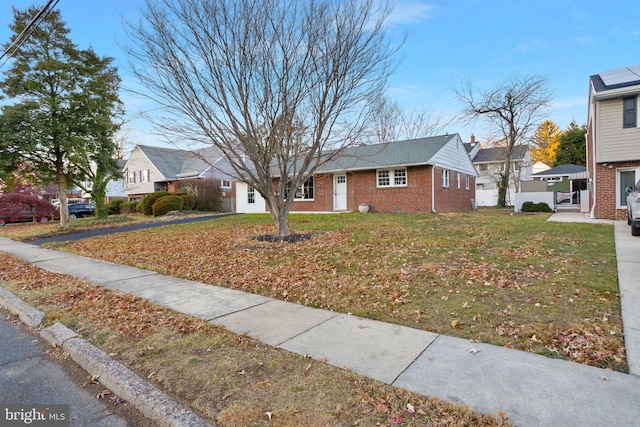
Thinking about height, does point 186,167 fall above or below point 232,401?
above

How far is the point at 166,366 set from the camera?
3209 mm

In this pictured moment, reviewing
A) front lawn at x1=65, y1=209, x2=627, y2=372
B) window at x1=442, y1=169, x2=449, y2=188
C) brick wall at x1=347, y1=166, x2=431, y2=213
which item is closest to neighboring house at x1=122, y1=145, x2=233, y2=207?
brick wall at x1=347, y1=166, x2=431, y2=213

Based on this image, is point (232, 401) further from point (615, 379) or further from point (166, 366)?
point (615, 379)

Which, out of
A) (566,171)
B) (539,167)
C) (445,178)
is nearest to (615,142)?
(445,178)

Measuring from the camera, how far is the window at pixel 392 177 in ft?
63.5

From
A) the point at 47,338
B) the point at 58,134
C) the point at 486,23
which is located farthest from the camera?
the point at 58,134

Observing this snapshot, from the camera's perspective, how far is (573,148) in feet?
122

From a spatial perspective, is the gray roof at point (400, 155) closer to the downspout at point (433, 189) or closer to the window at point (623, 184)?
the downspout at point (433, 189)

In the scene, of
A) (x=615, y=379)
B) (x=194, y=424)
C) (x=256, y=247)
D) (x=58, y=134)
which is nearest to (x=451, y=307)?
(x=615, y=379)

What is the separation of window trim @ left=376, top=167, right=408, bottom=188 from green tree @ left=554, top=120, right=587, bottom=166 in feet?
92.9

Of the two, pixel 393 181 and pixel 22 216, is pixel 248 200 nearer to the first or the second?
pixel 393 181

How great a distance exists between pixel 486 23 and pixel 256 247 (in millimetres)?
9750

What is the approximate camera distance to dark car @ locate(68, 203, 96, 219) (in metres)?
29.3

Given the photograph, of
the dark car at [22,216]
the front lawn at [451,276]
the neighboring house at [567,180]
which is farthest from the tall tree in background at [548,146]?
the dark car at [22,216]
